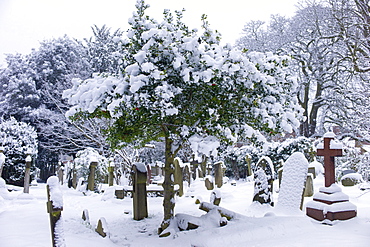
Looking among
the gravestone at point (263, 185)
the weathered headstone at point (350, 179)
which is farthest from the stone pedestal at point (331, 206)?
the weathered headstone at point (350, 179)

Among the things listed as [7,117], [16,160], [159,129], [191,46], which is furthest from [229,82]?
[7,117]

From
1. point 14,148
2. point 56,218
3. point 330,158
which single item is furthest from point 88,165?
point 56,218

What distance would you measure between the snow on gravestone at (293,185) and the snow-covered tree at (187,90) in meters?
1.47

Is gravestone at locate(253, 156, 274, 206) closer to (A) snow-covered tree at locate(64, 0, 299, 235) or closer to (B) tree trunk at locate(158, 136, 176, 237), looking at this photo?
(A) snow-covered tree at locate(64, 0, 299, 235)

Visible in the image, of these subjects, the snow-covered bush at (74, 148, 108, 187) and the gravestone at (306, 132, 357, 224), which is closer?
the gravestone at (306, 132, 357, 224)

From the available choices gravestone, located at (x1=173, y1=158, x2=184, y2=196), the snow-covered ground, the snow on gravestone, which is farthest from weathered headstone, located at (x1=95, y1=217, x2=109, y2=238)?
gravestone, located at (x1=173, y1=158, x2=184, y2=196)

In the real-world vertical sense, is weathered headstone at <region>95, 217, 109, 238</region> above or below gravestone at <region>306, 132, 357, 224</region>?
below

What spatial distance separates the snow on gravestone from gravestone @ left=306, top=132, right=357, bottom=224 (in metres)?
0.72

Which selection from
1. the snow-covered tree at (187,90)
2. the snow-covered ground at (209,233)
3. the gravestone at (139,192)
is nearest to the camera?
the snow-covered ground at (209,233)

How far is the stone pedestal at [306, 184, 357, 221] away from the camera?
226 inches

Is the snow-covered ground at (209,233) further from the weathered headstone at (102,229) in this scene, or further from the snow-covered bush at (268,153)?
the snow-covered bush at (268,153)

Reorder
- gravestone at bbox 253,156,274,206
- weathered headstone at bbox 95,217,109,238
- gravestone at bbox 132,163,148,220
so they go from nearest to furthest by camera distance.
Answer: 1. weathered headstone at bbox 95,217,109,238
2. gravestone at bbox 132,163,148,220
3. gravestone at bbox 253,156,274,206

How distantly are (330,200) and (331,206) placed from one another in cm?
13

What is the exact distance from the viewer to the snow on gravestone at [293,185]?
6.92 m
